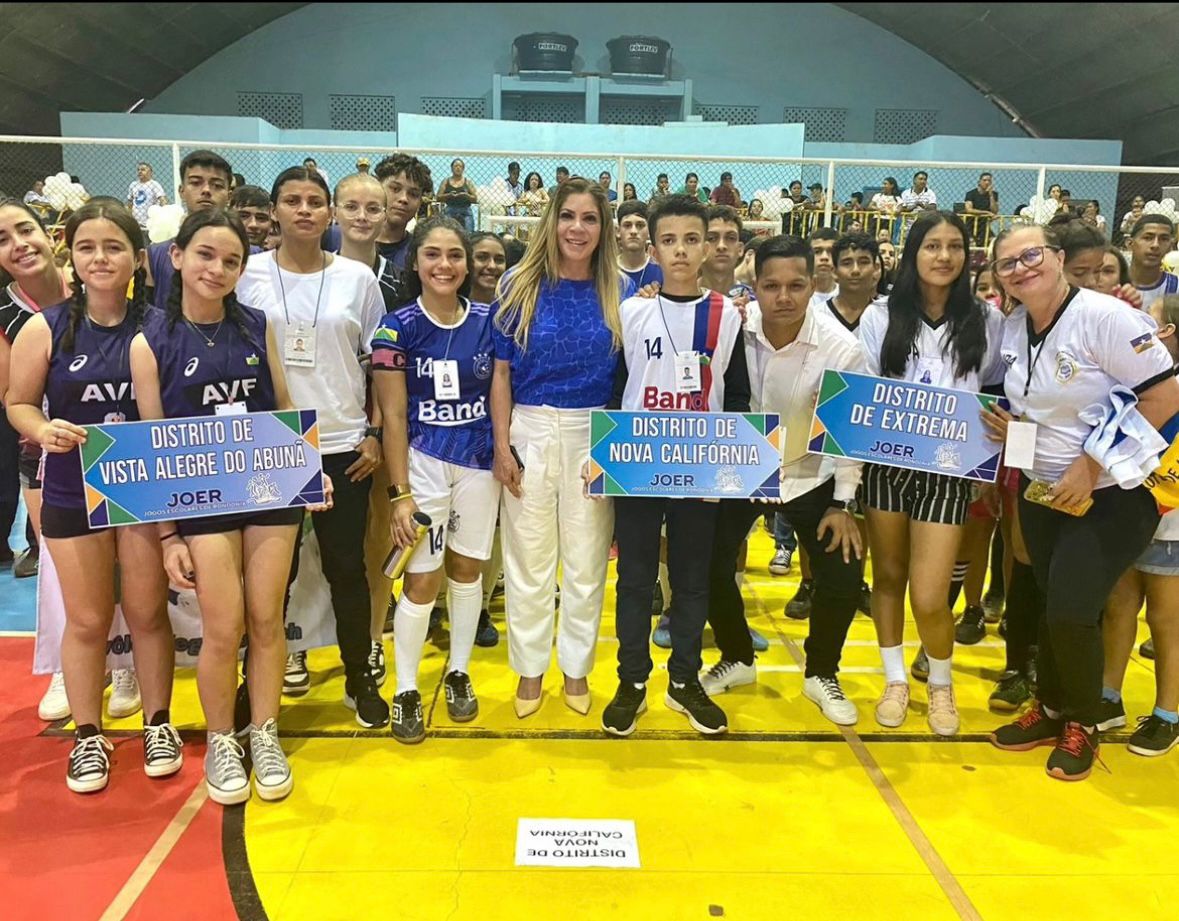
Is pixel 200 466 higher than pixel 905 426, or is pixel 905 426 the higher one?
pixel 905 426

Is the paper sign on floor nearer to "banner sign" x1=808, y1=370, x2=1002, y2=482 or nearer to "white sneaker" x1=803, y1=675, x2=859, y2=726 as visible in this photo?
"white sneaker" x1=803, y1=675, x2=859, y2=726

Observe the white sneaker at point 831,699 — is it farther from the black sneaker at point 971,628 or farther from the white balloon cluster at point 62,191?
the white balloon cluster at point 62,191

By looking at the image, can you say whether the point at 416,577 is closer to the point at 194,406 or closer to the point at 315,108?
the point at 194,406

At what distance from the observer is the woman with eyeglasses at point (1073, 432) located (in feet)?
9.93

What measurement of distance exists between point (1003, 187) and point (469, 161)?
11.3 metres

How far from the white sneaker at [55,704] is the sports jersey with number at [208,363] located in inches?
62.3

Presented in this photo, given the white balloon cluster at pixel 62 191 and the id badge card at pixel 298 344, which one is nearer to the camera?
the id badge card at pixel 298 344

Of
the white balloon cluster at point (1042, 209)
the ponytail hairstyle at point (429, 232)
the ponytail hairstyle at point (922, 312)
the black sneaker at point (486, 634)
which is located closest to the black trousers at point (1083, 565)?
the ponytail hairstyle at point (922, 312)

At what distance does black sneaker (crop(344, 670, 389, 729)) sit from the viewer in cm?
358

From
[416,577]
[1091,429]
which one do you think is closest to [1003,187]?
[1091,429]

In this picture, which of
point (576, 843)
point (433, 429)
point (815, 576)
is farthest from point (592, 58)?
point (576, 843)

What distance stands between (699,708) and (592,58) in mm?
22766

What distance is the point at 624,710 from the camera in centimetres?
356

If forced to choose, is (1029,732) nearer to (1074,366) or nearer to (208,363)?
(1074,366)
